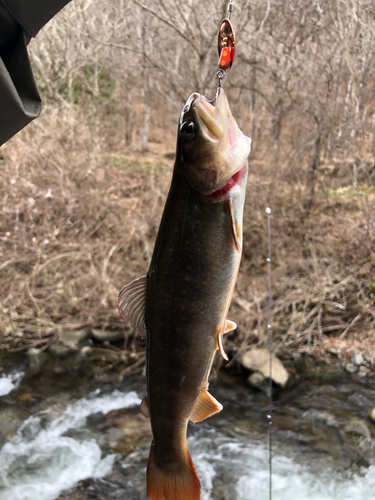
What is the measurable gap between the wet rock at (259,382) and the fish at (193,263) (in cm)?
504

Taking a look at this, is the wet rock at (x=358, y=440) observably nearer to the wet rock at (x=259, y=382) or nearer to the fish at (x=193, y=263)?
the wet rock at (x=259, y=382)

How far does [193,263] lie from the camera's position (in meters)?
1.44

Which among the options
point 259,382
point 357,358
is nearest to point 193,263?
point 259,382

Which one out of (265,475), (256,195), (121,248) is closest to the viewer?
(265,475)

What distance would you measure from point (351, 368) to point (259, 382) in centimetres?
149

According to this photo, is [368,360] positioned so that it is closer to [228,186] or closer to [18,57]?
[228,186]

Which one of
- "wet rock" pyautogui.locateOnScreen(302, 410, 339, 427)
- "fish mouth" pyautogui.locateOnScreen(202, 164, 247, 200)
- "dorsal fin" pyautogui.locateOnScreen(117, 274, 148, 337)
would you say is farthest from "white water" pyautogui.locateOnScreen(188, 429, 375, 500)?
"fish mouth" pyautogui.locateOnScreen(202, 164, 247, 200)

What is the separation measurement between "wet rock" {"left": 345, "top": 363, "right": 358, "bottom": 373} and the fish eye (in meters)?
6.17

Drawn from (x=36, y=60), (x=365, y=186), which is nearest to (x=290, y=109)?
(x=365, y=186)

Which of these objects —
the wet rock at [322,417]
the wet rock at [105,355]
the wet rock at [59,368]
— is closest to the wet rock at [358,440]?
the wet rock at [322,417]

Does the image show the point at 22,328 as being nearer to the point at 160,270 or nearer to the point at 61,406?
the point at 61,406

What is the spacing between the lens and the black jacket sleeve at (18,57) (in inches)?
52.4

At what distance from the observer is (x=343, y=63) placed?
866 cm

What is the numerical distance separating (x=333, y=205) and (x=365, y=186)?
2.34 ft
